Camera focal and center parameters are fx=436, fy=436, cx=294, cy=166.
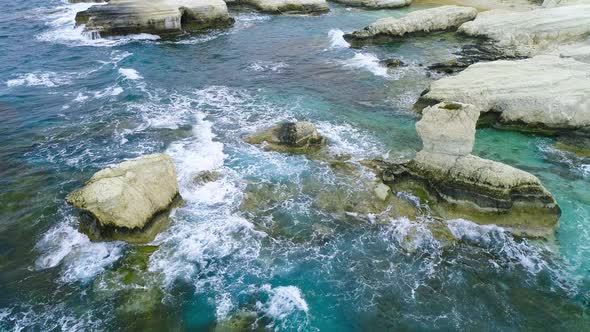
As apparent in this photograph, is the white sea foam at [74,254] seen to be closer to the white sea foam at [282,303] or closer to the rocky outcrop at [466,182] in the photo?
the white sea foam at [282,303]

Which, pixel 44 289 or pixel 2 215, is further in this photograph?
pixel 2 215

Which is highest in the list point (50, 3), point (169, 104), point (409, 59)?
point (50, 3)

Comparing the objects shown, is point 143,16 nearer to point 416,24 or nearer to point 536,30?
point 416,24

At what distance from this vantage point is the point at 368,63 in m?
33.1

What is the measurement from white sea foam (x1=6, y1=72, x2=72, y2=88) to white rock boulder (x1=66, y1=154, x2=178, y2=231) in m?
16.3

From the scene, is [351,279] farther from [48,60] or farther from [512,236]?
[48,60]

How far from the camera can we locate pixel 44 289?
45.6 feet

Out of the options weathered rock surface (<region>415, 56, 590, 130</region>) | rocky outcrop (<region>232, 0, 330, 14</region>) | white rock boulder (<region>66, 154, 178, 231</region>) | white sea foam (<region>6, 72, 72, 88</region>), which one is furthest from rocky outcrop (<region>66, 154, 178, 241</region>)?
rocky outcrop (<region>232, 0, 330, 14</region>)

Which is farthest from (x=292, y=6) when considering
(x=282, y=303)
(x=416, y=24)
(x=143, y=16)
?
(x=282, y=303)

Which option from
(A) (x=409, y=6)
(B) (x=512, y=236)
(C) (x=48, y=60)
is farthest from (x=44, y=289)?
(A) (x=409, y=6)

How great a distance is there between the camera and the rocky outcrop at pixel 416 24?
37719 millimetres

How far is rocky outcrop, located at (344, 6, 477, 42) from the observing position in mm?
37719

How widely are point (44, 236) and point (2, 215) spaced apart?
2560mm

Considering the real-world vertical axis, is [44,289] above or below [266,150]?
below
